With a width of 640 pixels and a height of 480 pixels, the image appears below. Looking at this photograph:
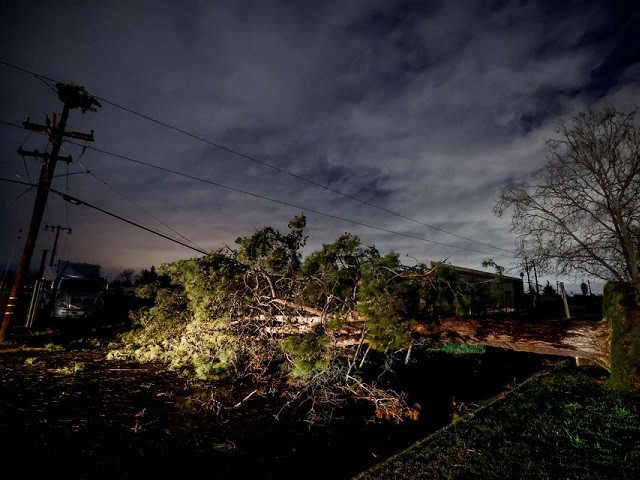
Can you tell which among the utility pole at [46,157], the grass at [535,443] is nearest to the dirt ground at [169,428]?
the grass at [535,443]

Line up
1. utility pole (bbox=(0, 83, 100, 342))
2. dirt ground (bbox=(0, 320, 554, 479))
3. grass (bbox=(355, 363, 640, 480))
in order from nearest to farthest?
grass (bbox=(355, 363, 640, 480)) → dirt ground (bbox=(0, 320, 554, 479)) → utility pole (bbox=(0, 83, 100, 342))

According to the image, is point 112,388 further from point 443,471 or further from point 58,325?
point 58,325

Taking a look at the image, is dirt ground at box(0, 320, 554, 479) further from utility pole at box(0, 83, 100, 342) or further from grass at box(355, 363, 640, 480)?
utility pole at box(0, 83, 100, 342)

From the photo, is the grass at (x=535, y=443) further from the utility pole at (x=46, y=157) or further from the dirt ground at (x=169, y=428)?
the utility pole at (x=46, y=157)

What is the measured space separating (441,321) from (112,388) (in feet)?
21.1

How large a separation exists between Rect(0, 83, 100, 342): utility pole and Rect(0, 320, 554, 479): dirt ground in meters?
4.29

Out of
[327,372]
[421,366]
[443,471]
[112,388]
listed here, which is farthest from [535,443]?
[112,388]

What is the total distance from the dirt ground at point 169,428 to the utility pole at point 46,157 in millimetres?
4289

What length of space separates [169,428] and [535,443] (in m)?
4.83

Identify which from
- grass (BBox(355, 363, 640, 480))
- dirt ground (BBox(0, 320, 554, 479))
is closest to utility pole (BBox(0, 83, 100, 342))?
dirt ground (BBox(0, 320, 554, 479))

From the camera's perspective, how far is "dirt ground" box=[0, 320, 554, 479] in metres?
3.38

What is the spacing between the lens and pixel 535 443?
3648mm

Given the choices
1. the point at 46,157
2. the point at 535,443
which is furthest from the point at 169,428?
the point at 46,157

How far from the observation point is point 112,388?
5930 millimetres
